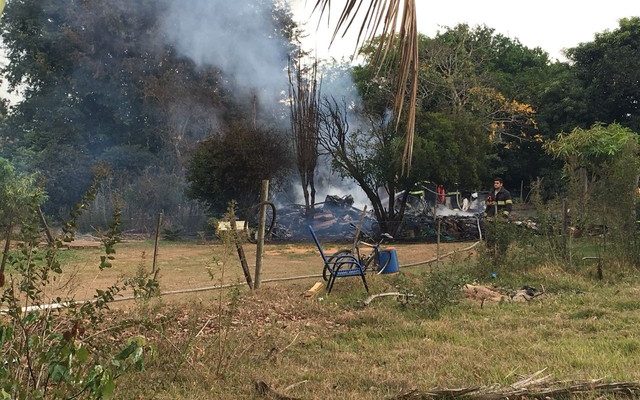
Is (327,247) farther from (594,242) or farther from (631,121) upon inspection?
(631,121)

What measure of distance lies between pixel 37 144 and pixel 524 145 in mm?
19640

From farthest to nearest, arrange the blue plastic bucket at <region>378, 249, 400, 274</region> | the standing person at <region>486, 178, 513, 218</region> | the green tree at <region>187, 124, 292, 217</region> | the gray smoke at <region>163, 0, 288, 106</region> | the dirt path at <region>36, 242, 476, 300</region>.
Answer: the gray smoke at <region>163, 0, 288, 106</region>, the green tree at <region>187, 124, 292, 217</region>, the standing person at <region>486, 178, 513, 218</region>, the blue plastic bucket at <region>378, 249, 400, 274</region>, the dirt path at <region>36, 242, 476, 300</region>

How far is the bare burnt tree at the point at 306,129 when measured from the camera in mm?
21016

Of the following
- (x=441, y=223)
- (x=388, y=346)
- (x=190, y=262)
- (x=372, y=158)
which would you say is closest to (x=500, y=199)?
(x=190, y=262)

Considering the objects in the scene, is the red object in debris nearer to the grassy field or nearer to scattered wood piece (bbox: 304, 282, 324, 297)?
the grassy field

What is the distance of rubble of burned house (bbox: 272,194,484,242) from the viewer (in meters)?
17.8

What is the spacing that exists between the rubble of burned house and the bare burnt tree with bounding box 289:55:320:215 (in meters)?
0.55

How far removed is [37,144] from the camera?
1024 inches

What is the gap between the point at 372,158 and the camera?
726 inches

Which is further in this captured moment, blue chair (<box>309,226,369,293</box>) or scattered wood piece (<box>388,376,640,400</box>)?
blue chair (<box>309,226,369,293</box>)

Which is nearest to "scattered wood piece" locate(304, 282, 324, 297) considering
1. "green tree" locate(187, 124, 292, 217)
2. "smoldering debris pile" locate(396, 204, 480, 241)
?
"smoldering debris pile" locate(396, 204, 480, 241)

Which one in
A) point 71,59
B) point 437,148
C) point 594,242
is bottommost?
point 594,242

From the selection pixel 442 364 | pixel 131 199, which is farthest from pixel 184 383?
pixel 131 199

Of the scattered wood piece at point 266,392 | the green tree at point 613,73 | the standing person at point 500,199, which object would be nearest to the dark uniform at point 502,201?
the standing person at point 500,199
